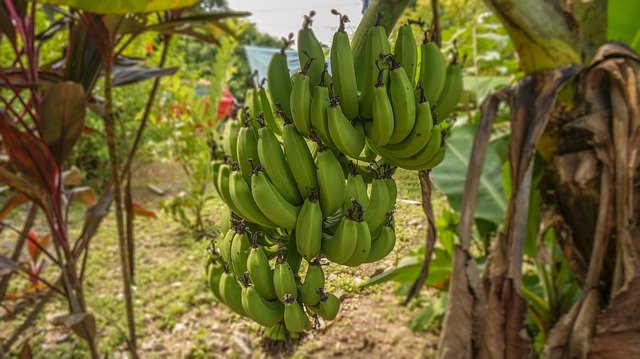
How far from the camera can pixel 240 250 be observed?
0.45m

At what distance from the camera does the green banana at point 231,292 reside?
1.63 feet

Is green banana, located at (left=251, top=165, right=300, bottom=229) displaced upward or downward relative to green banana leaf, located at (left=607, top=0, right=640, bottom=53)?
downward

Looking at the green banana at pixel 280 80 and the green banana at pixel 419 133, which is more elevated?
the green banana at pixel 280 80

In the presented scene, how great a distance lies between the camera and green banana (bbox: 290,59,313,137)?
421 mm

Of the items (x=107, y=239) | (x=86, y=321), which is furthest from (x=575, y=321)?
(x=107, y=239)

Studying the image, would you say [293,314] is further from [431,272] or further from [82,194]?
[82,194]

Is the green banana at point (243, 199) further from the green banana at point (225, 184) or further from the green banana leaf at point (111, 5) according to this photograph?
the green banana leaf at point (111, 5)

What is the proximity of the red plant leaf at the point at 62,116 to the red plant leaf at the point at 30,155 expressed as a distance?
20 millimetres

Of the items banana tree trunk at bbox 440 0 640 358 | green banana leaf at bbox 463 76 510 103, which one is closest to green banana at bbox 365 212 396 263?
banana tree trunk at bbox 440 0 640 358

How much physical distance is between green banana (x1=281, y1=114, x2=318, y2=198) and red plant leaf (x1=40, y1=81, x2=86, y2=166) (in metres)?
0.60

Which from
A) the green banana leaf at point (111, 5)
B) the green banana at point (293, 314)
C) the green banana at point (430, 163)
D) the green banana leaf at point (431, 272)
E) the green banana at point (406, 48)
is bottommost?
the green banana leaf at point (431, 272)

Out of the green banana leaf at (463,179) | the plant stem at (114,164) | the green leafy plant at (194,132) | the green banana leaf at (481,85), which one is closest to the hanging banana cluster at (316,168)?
the plant stem at (114,164)

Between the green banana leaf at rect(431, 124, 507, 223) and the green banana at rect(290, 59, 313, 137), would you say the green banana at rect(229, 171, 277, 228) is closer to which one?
the green banana at rect(290, 59, 313, 137)

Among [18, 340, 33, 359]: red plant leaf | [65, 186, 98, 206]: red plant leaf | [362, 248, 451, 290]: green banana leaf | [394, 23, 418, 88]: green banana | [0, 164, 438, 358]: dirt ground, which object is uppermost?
[394, 23, 418, 88]: green banana
